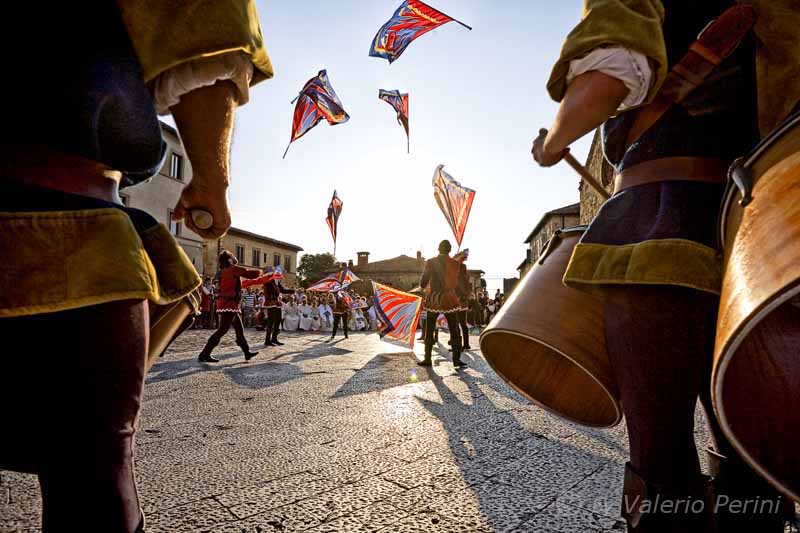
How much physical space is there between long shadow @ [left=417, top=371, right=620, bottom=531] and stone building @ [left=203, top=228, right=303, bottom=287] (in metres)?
29.1

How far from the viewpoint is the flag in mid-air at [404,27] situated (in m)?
10.6

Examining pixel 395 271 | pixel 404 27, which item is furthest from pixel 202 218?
pixel 395 271

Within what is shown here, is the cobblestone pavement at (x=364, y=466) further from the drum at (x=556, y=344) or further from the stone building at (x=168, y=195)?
the stone building at (x=168, y=195)

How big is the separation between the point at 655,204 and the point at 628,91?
25 centimetres

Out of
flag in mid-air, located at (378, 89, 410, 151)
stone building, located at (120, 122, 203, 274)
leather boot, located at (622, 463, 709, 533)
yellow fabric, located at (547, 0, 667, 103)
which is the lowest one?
leather boot, located at (622, 463, 709, 533)

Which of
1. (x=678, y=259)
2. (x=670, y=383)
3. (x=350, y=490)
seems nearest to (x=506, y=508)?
(x=350, y=490)

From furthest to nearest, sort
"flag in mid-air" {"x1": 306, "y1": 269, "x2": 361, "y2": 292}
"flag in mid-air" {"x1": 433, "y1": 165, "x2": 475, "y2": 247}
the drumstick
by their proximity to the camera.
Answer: "flag in mid-air" {"x1": 306, "y1": 269, "x2": 361, "y2": 292} → "flag in mid-air" {"x1": 433, "y1": 165, "x2": 475, "y2": 247} → the drumstick

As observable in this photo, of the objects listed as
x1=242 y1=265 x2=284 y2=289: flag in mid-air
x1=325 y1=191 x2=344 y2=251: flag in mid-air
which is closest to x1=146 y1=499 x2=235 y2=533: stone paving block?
x1=242 y1=265 x2=284 y2=289: flag in mid-air

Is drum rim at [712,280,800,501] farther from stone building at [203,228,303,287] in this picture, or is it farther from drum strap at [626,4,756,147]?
stone building at [203,228,303,287]

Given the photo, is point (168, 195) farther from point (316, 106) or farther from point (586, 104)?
point (586, 104)

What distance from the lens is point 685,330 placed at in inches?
33.0

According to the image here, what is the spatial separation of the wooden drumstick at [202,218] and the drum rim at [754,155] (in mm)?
1018

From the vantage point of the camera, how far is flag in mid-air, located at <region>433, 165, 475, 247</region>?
10016 millimetres

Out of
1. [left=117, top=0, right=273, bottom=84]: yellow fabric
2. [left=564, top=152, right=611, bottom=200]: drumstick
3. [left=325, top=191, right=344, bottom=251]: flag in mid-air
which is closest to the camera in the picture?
[left=117, top=0, right=273, bottom=84]: yellow fabric
